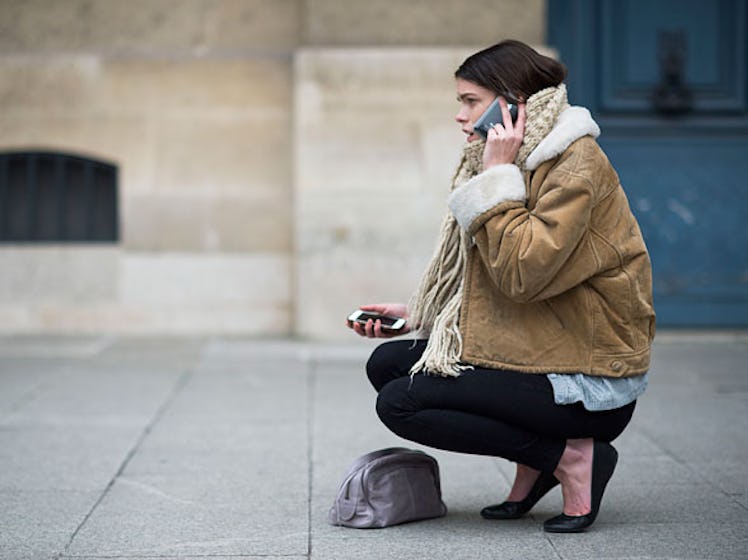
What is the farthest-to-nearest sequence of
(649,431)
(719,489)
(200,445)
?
(649,431)
(200,445)
(719,489)

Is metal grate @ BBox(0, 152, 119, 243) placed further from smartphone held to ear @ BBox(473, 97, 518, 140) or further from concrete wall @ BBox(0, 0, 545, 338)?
smartphone held to ear @ BBox(473, 97, 518, 140)

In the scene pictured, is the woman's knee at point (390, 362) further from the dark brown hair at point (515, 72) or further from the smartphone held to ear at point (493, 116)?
the dark brown hair at point (515, 72)

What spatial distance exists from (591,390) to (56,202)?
6.26m

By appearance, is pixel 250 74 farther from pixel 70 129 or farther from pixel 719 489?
pixel 719 489

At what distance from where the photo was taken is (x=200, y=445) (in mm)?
5305


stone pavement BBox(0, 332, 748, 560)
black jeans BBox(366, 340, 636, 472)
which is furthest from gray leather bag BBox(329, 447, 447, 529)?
black jeans BBox(366, 340, 636, 472)

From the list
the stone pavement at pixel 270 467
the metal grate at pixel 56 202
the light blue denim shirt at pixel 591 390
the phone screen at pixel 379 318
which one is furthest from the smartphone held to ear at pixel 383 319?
the metal grate at pixel 56 202

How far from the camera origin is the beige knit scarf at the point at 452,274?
145 inches

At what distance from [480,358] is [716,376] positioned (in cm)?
393

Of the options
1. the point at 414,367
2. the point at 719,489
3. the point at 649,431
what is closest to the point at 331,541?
the point at 414,367

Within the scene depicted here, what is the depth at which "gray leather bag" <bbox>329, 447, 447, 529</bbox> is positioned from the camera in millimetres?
3893

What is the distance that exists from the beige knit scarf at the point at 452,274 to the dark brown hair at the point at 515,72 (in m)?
0.05

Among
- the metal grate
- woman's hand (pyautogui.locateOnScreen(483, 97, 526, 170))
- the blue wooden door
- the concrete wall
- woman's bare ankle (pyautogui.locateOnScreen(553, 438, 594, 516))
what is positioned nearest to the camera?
woman's hand (pyautogui.locateOnScreen(483, 97, 526, 170))

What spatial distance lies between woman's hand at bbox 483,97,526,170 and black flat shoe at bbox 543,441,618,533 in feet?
3.22
